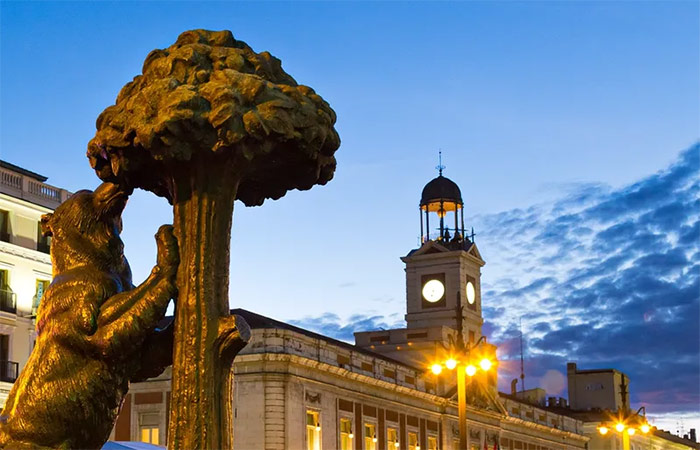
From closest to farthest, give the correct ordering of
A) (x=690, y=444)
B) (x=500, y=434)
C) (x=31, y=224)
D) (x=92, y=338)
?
1. (x=92, y=338)
2. (x=31, y=224)
3. (x=500, y=434)
4. (x=690, y=444)

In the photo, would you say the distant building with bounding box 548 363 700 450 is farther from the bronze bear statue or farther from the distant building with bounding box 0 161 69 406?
the bronze bear statue

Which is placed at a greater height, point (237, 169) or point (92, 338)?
point (237, 169)

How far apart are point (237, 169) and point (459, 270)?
54155 mm

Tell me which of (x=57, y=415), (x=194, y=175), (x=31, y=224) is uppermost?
(x=31, y=224)

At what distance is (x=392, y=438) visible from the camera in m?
42.7

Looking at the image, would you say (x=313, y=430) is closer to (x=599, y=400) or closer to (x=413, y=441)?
(x=413, y=441)

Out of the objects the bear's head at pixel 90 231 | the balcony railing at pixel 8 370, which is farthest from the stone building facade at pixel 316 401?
the bear's head at pixel 90 231

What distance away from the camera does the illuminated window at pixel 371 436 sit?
40844mm

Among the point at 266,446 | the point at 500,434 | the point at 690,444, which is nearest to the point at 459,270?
the point at 500,434

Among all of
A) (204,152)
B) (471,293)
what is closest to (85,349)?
(204,152)

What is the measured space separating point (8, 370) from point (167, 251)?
27923mm

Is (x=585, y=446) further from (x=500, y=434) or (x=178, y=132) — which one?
(x=178, y=132)

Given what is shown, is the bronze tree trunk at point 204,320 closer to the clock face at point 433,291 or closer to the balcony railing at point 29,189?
the balcony railing at point 29,189

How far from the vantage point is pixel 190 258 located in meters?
6.01
